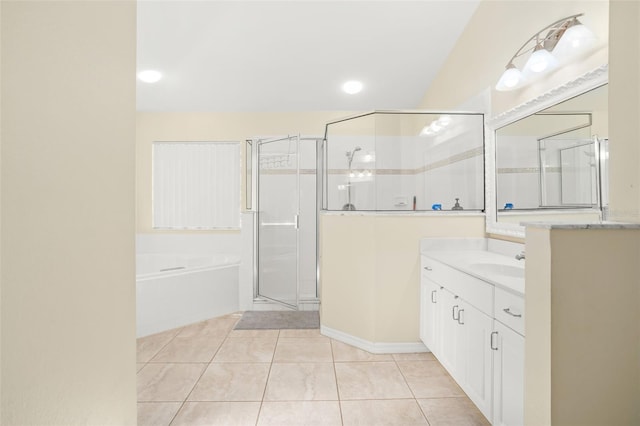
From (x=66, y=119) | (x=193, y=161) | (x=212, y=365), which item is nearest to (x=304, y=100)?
(x=193, y=161)

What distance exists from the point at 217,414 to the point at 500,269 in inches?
73.8

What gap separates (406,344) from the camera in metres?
2.64

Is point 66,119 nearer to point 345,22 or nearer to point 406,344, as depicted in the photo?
point 406,344

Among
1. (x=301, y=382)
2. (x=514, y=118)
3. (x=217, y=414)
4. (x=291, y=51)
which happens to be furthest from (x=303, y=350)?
(x=291, y=51)

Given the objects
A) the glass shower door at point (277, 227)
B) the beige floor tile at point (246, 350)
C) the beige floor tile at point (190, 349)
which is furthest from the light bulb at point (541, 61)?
the beige floor tile at point (190, 349)

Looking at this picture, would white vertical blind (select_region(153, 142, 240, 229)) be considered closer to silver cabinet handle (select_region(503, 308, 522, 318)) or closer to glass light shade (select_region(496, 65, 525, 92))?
glass light shade (select_region(496, 65, 525, 92))

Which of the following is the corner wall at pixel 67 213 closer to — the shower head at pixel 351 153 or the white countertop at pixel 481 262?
the white countertop at pixel 481 262

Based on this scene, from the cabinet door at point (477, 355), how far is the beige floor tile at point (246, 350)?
1412 millimetres

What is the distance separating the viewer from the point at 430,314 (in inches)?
94.9

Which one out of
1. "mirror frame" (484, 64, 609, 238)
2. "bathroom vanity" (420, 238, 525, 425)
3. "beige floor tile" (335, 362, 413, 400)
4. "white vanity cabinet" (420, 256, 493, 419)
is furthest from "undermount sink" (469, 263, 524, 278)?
"beige floor tile" (335, 362, 413, 400)

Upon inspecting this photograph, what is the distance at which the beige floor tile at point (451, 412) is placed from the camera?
1.78 m

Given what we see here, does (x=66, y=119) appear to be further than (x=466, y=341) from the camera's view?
No

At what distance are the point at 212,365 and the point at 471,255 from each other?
2.07 metres

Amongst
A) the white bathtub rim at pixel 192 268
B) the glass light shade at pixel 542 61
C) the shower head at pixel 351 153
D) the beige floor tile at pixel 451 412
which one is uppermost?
the glass light shade at pixel 542 61
